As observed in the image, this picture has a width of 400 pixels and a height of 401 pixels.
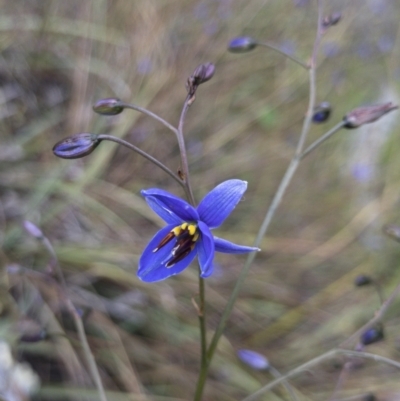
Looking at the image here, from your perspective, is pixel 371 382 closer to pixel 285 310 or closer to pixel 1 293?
pixel 285 310

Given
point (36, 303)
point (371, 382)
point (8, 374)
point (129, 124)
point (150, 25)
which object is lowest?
point (371, 382)

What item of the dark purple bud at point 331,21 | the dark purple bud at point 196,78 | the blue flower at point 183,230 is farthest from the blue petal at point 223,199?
the dark purple bud at point 331,21

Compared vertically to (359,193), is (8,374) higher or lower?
higher

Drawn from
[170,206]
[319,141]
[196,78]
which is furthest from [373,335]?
Answer: [196,78]

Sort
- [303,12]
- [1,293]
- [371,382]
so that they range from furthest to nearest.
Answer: [303,12]
[371,382]
[1,293]

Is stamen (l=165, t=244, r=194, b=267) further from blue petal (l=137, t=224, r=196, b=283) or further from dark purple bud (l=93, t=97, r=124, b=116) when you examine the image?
dark purple bud (l=93, t=97, r=124, b=116)

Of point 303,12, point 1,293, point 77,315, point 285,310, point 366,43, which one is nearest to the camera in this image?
point 77,315

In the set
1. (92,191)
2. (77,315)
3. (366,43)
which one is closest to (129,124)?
(92,191)

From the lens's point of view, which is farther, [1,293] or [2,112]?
[2,112]
